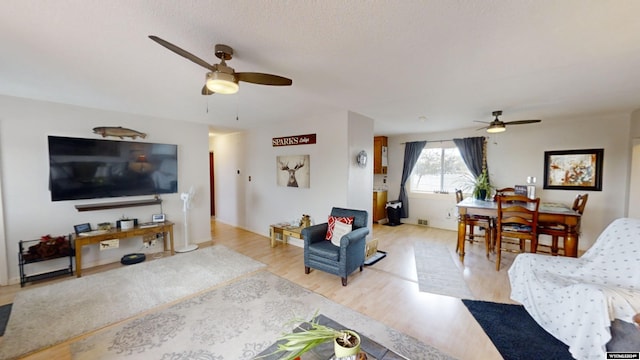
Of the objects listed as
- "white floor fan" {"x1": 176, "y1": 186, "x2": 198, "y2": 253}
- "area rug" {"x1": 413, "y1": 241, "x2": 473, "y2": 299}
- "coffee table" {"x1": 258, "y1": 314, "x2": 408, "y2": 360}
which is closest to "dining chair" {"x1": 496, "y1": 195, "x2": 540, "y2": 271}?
"area rug" {"x1": 413, "y1": 241, "x2": 473, "y2": 299}

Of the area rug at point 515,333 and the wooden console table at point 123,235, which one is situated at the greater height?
the wooden console table at point 123,235

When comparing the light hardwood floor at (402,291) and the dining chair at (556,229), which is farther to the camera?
the dining chair at (556,229)

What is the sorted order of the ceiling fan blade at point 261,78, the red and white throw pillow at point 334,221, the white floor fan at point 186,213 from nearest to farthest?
the ceiling fan blade at point 261,78, the red and white throw pillow at point 334,221, the white floor fan at point 186,213

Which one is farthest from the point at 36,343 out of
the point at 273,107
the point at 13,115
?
the point at 273,107

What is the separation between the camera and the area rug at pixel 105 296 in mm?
2152

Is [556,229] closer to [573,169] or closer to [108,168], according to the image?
[573,169]

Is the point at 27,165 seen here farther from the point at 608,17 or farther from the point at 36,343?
the point at 608,17

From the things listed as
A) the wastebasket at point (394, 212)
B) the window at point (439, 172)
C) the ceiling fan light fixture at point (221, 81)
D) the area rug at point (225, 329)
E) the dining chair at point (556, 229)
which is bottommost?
the area rug at point (225, 329)

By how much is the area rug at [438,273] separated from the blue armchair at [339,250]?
2.90ft

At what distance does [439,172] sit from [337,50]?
16.8ft

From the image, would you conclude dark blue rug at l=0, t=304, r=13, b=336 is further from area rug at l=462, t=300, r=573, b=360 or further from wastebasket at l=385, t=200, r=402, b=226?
wastebasket at l=385, t=200, r=402, b=226

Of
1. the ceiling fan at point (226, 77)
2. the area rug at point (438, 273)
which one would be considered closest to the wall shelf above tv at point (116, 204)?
the ceiling fan at point (226, 77)

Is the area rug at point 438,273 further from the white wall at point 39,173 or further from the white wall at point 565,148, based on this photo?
the white wall at point 39,173

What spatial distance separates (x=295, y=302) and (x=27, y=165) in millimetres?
4012
